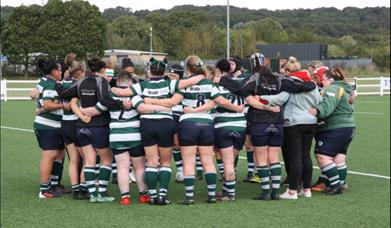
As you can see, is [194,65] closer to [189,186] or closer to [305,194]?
[189,186]

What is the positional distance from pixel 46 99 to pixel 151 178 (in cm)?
175

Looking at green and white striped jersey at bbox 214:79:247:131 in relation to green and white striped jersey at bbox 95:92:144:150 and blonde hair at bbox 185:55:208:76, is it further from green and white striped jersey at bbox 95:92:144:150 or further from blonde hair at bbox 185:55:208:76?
green and white striped jersey at bbox 95:92:144:150

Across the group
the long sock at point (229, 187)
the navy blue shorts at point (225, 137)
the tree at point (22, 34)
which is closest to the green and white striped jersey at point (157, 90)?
the navy blue shorts at point (225, 137)

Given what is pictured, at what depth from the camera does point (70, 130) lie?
25.1 feet

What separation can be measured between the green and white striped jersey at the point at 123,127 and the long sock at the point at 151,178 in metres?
0.39

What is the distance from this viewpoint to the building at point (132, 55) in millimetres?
6539

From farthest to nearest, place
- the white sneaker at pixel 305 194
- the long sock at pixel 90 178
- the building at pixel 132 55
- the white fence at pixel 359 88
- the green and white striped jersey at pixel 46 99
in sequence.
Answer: the white fence at pixel 359 88
the white sneaker at pixel 305 194
the green and white striped jersey at pixel 46 99
the long sock at pixel 90 178
the building at pixel 132 55

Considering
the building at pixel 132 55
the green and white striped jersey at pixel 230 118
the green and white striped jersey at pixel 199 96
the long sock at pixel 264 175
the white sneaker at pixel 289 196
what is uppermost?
the building at pixel 132 55

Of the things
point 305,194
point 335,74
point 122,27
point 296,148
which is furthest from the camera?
point 335,74

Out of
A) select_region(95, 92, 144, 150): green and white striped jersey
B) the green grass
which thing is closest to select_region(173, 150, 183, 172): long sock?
the green grass

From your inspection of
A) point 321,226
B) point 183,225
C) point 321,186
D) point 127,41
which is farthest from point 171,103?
point 321,186

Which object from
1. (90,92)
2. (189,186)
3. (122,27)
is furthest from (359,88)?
(122,27)

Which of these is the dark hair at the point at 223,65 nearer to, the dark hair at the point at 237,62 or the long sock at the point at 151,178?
the dark hair at the point at 237,62

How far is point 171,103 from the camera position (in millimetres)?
7043
